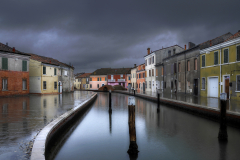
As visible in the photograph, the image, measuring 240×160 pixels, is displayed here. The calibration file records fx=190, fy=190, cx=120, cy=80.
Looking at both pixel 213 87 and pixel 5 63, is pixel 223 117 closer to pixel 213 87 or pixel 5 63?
pixel 213 87

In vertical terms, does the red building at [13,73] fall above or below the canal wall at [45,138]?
above

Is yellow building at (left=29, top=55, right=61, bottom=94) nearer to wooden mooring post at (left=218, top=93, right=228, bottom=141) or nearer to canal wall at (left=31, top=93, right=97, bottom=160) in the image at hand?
canal wall at (left=31, top=93, right=97, bottom=160)

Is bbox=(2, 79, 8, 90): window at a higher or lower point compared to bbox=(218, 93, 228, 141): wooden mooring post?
higher

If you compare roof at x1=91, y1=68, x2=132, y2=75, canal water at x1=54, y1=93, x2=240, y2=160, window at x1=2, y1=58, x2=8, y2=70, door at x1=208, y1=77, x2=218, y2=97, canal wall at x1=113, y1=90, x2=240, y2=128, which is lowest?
canal water at x1=54, y1=93, x2=240, y2=160

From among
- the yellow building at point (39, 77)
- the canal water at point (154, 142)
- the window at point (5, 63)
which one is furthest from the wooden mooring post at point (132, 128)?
the yellow building at point (39, 77)

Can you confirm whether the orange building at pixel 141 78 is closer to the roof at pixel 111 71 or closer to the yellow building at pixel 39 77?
the roof at pixel 111 71

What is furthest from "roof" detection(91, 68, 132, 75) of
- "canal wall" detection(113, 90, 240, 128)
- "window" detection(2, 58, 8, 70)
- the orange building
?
"canal wall" detection(113, 90, 240, 128)

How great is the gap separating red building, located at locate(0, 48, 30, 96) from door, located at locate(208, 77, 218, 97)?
79.6 ft

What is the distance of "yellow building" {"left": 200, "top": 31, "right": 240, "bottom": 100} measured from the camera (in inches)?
693

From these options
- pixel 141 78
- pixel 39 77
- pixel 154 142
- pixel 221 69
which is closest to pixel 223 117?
pixel 154 142

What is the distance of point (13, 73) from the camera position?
2536cm

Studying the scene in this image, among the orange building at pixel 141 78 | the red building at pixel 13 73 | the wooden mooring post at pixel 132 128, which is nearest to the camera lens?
the wooden mooring post at pixel 132 128

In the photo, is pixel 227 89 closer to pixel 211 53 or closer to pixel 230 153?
pixel 211 53

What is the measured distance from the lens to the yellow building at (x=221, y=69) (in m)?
17.6
